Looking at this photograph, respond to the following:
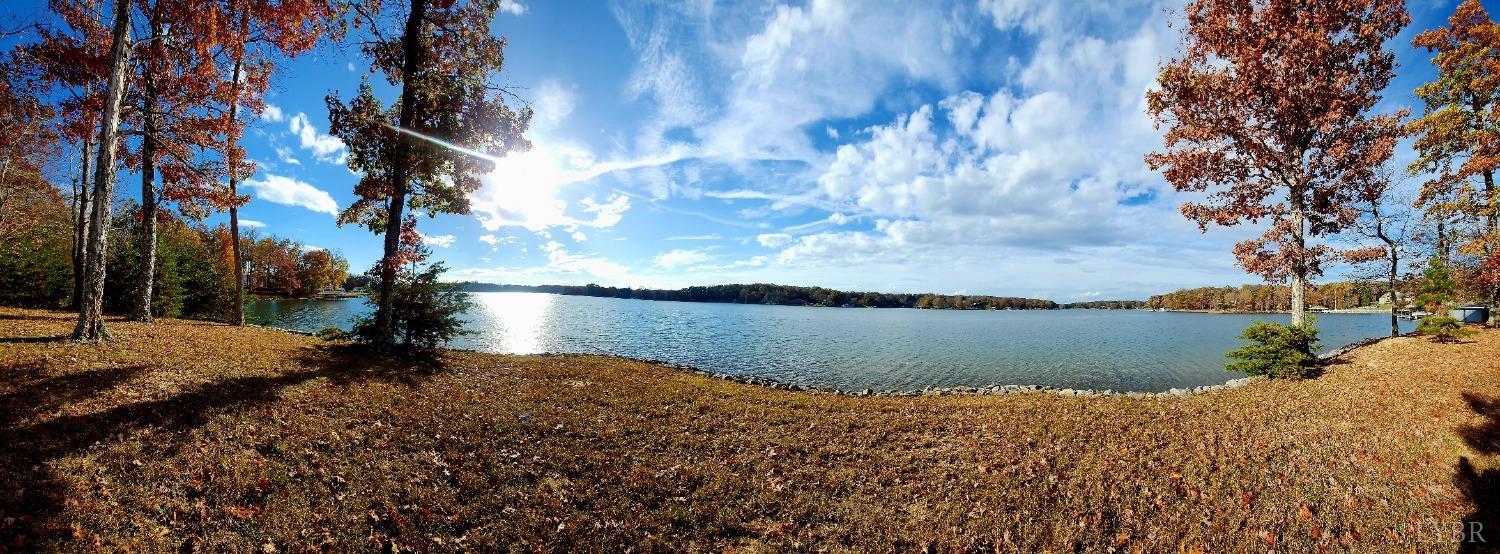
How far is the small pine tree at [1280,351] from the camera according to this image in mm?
16078

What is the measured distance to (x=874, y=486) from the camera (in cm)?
905

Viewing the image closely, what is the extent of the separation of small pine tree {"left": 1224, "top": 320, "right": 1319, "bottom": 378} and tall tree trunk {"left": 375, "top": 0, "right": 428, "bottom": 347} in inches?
1106

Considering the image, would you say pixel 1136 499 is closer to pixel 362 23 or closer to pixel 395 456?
pixel 395 456

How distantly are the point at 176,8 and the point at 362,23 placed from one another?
18.1 ft

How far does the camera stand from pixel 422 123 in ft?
50.9

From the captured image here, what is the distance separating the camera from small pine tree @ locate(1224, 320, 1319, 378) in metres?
16.1

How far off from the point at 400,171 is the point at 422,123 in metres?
1.69

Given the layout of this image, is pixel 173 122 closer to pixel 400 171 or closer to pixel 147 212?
pixel 147 212

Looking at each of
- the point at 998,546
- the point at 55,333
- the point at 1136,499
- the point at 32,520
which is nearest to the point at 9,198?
the point at 55,333

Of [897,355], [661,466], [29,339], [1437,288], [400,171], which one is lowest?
→ [897,355]

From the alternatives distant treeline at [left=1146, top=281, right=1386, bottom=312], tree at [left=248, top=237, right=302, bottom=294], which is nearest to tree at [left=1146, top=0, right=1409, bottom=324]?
tree at [left=248, top=237, right=302, bottom=294]

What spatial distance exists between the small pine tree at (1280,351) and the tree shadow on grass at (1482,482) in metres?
4.35

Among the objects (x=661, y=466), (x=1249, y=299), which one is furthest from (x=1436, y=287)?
(x=1249, y=299)

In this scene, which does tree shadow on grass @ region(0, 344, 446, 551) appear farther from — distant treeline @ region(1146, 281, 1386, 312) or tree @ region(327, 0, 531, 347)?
distant treeline @ region(1146, 281, 1386, 312)
